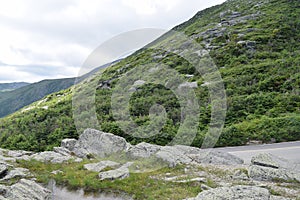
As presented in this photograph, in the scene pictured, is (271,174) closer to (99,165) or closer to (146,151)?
(146,151)

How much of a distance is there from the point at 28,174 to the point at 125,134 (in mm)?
9148

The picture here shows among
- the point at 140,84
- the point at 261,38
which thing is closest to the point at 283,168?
the point at 140,84

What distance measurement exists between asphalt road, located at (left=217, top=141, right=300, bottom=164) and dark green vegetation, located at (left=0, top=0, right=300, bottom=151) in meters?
1.25

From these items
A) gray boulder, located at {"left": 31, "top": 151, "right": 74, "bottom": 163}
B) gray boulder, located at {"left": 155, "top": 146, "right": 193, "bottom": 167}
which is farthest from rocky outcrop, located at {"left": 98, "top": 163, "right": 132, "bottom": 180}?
gray boulder, located at {"left": 31, "top": 151, "right": 74, "bottom": 163}

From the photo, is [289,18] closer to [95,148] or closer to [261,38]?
[261,38]

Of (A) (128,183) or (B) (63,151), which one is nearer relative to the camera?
(A) (128,183)

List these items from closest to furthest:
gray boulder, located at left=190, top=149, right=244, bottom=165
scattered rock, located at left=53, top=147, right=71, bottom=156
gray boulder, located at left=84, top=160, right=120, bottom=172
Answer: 1. gray boulder, located at left=84, top=160, right=120, bottom=172
2. gray boulder, located at left=190, top=149, right=244, bottom=165
3. scattered rock, located at left=53, top=147, right=71, bottom=156

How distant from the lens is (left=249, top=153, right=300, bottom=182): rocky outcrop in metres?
9.67

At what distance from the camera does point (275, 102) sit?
20.6 meters

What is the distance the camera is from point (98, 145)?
14.5m

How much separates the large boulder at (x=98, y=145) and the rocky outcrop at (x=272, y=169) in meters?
6.69

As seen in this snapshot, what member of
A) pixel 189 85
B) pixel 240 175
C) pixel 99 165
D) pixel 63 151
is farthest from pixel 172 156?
pixel 189 85

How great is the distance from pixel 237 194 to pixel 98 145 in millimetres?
8877

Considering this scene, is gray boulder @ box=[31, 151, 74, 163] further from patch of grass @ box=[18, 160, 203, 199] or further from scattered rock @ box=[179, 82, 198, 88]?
scattered rock @ box=[179, 82, 198, 88]
